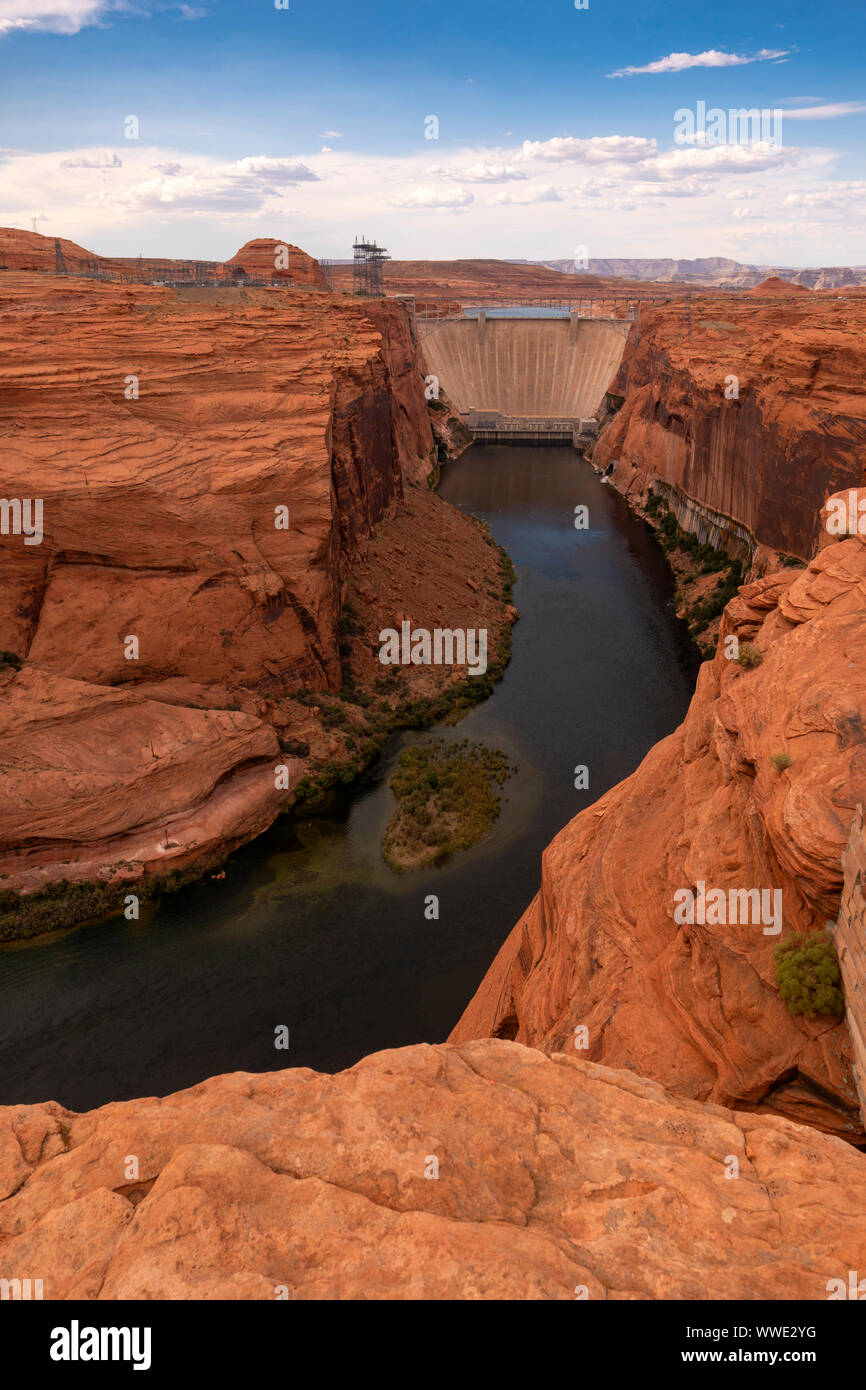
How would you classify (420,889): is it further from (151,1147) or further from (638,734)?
(151,1147)

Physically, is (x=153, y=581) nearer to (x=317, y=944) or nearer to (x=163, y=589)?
(x=163, y=589)

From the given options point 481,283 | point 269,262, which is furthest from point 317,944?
point 481,283

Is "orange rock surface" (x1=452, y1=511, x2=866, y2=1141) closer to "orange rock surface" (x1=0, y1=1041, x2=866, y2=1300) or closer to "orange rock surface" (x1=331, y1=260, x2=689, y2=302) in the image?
"orange rock surface" (x1=0, y1=1041, x2=866, y2=1300)


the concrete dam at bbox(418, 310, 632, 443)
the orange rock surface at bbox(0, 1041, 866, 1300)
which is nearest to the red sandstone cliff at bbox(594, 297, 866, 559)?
the concrete dam at bbox(418, 310, 632, 443)

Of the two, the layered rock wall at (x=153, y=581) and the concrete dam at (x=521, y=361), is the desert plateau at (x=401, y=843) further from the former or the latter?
the concrete dam at (x=521, y=361)

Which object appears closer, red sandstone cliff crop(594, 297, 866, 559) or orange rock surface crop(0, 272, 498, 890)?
orange rock surface crop(0, 272, 498, 890)
